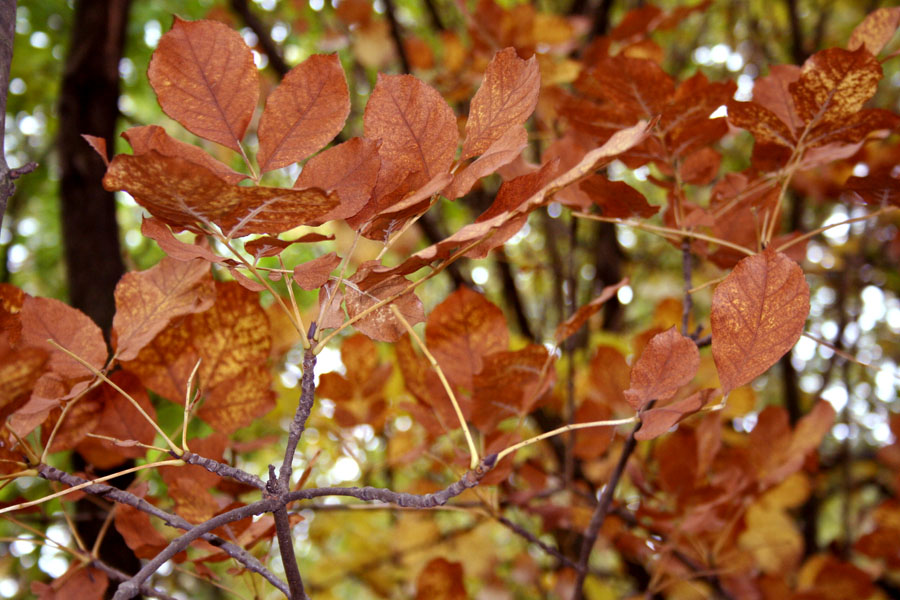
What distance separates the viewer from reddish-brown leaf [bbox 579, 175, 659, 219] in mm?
518

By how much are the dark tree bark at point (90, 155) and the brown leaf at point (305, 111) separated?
2.38ft

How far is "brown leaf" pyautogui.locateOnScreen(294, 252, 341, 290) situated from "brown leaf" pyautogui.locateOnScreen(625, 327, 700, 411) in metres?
0.20

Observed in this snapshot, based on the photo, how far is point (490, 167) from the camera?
35 cm

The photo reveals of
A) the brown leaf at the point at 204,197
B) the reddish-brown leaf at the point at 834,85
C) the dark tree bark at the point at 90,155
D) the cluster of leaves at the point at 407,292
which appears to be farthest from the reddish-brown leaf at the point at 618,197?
the dark tree bark at the point at 90,155

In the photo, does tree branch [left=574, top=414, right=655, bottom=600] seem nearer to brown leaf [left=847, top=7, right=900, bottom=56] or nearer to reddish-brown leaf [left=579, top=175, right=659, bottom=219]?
reddish-brown leaf [left=579, top=175, right=659, bottom=219]

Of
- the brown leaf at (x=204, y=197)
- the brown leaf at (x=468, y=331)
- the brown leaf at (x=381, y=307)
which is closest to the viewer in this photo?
the brown leaf at (x=204, y=197)

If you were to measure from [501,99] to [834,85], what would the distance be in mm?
280

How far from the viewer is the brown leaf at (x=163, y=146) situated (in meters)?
0.35

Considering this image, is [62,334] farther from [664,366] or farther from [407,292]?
[664,366]

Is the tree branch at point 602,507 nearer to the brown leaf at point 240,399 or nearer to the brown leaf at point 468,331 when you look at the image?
the brown leaf at point 468,331

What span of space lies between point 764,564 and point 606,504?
0.96 metres

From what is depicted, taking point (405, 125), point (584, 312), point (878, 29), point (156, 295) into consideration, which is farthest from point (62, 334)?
point (878, 29)

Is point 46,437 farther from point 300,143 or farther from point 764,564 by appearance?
point 764,564

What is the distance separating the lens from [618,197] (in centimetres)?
54
